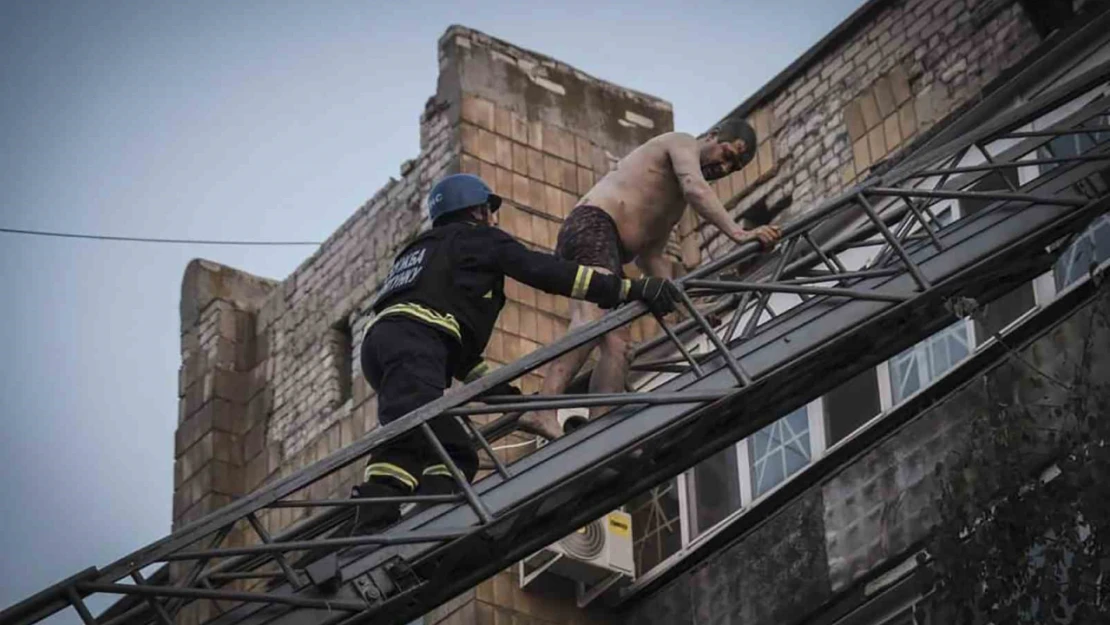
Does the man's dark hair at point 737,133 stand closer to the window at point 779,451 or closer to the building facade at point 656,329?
the building facade at point 656,329

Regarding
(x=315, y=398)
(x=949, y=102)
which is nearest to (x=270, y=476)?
(x=315, y=398)

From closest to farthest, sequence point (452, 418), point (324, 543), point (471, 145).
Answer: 1. point (324, 543)
2. point (452, 418)
3. point (471, 145)

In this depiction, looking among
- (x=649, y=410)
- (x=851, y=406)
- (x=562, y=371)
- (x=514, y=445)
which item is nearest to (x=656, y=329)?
(x=514, y=445)

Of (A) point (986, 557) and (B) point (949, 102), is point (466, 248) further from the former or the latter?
(B) point (949, 102)

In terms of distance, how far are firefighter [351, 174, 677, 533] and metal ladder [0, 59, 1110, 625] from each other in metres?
0.15

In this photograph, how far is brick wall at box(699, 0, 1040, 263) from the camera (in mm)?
15125

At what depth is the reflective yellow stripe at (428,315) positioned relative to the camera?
10133 millimetres

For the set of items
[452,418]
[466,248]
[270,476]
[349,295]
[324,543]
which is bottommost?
[324,543]

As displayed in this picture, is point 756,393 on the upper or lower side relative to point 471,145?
lower

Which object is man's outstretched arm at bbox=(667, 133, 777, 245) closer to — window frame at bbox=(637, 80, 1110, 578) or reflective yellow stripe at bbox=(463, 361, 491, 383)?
reflective yellow stripe at bbox=(463, 361, 491, 383)

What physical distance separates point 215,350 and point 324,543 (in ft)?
33.5

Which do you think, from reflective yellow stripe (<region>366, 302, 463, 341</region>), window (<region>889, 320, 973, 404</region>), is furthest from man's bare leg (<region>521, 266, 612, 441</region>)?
window (<region>889, 320, 973, 404</region>)

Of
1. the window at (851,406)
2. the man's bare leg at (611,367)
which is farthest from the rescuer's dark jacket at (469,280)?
the window at (851,406)

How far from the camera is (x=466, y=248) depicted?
10320mm
